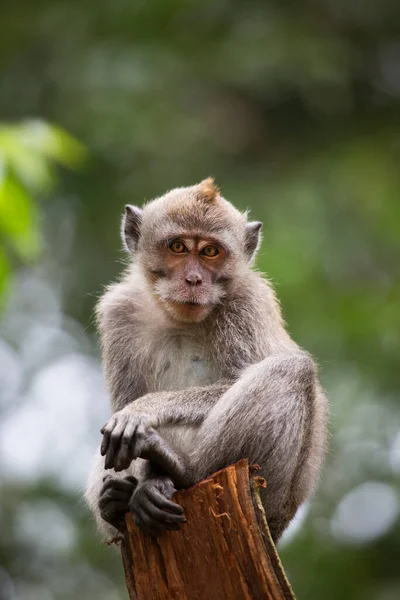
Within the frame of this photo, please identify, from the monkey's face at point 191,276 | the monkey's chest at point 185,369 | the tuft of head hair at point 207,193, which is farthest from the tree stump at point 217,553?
the tuft of head hair at point 207,193

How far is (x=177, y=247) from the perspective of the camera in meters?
8.69

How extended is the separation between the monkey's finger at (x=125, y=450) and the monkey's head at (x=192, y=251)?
4.75 feet

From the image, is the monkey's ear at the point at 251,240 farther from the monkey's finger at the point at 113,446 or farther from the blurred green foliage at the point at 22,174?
the monkey's finger at the point at 113,446

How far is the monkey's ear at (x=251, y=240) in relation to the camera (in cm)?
927

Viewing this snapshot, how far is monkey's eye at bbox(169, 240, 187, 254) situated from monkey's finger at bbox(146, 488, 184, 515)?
2280 mm

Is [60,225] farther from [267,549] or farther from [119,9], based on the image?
[267,549]

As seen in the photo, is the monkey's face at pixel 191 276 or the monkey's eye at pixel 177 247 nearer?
the monkey's face at pixel 191 276

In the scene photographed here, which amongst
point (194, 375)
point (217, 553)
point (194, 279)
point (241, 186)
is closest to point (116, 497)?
point (217, 553)

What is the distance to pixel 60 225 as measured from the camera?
54.5 ft

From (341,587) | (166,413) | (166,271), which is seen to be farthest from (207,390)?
(341,587)

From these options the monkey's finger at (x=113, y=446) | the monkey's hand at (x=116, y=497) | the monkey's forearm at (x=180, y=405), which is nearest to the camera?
the monkey's finger at (x=113, y=446)

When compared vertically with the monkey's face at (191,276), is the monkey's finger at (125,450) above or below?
below

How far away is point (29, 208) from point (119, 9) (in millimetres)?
8514

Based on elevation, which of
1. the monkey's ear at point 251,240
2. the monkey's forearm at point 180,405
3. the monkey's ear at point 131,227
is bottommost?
the monkey's forearm at point 180,405
